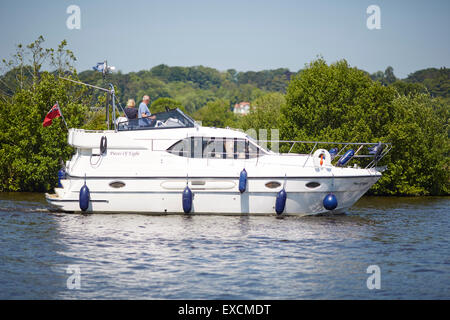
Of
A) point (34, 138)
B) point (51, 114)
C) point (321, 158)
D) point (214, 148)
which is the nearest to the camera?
point (321, 158)

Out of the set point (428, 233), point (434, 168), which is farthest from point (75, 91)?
point (428, 233)

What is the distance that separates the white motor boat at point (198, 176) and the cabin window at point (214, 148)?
0.03 m

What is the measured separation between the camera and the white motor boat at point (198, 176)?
63.1ft

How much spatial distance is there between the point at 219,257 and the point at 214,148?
6.08 meters

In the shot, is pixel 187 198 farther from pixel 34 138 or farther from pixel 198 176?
pixel 34 138

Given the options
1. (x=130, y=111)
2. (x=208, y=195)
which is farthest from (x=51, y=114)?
(x=208, y=195)

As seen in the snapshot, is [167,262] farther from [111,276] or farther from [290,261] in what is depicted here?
[290,261]

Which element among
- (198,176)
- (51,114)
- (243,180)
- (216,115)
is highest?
(216,115)

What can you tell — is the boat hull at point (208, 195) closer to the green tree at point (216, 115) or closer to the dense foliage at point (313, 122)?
the dense foliage at point (313, 122)

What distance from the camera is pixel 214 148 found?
20.0 meters

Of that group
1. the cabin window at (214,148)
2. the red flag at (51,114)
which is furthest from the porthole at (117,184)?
the red flag at (51,114)

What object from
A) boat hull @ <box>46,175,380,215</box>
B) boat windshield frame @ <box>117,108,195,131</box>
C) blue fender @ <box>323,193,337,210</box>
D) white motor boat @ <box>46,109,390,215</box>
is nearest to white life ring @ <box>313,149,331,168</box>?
white motor boat @ <box>46,109,390,215</box>

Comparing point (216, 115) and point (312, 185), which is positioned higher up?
point (216, 115)

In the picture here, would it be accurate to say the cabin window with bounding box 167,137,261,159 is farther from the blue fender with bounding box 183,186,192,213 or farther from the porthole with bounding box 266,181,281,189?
the blue fender with bounding box 183,186,192,213
